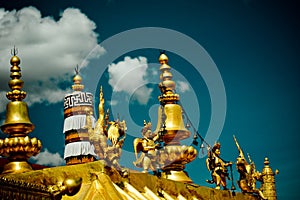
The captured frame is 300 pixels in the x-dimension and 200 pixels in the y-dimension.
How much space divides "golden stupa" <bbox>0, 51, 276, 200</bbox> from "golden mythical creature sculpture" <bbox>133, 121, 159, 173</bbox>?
1 centimetres

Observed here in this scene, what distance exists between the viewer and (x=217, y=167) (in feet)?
29.3

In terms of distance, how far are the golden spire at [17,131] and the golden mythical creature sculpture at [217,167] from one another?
132 inches

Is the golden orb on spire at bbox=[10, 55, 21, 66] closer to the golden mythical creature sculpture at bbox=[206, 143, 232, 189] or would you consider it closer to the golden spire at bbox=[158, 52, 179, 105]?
the golden spire at bbox=[158, 52, 179, 105]

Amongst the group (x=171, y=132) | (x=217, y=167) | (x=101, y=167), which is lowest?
(x=101, y=167)

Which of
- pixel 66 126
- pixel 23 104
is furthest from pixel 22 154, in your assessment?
pixel 66 126

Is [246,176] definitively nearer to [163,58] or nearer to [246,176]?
[246,176]

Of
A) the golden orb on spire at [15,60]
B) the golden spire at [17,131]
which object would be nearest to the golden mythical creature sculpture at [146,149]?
the golden spire at [17,131]

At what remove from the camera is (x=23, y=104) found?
6.47 meters

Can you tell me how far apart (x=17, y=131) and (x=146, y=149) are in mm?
1586

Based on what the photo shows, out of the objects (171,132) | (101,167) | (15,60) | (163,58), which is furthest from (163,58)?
(101,167)

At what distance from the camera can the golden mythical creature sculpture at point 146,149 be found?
7117 mm

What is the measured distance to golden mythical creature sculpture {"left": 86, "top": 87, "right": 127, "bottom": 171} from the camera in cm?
614

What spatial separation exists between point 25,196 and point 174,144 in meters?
4.09

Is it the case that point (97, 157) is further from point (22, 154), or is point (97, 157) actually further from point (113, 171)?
point (22, 154)
